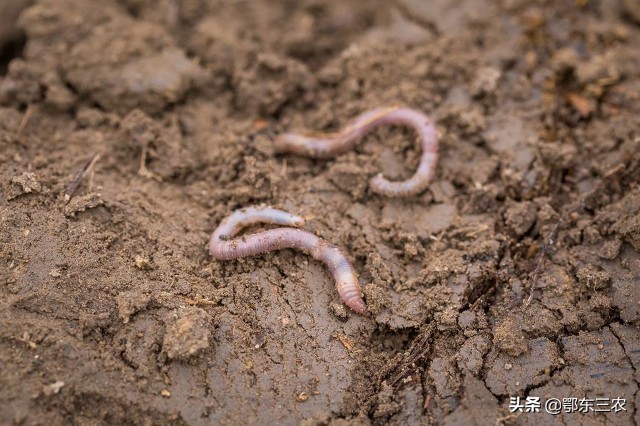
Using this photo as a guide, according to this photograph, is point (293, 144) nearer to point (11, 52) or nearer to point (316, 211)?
point (316, 211)

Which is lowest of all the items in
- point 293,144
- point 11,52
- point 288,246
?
point 288,246

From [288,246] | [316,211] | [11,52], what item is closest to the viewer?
[288,246]

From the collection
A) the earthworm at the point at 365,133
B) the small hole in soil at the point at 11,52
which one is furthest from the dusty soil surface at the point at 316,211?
the earthworm at the point at 365,133

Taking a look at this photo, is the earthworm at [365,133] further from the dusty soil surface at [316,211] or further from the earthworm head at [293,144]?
the dusty soil surface at [316,211]

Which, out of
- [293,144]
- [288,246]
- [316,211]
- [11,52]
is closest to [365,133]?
[293,144]

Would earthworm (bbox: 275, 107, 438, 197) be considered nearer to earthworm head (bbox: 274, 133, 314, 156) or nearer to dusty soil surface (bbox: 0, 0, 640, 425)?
earthworm head (bbox: 274, 133, 314, 156)

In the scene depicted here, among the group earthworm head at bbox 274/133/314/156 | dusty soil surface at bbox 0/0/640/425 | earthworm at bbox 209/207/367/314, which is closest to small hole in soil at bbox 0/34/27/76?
dusty soil surface at bbox 0/0/640/425

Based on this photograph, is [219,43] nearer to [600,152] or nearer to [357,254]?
[357,254]

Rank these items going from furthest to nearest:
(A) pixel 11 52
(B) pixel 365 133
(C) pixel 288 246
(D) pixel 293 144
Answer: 1. (A) pixel 11 52
2. (B) pixel 365 133
3. (D) pixel 293 144
4. (C) pixel 288 246

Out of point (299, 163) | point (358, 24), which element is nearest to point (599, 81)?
point (358, 24)
